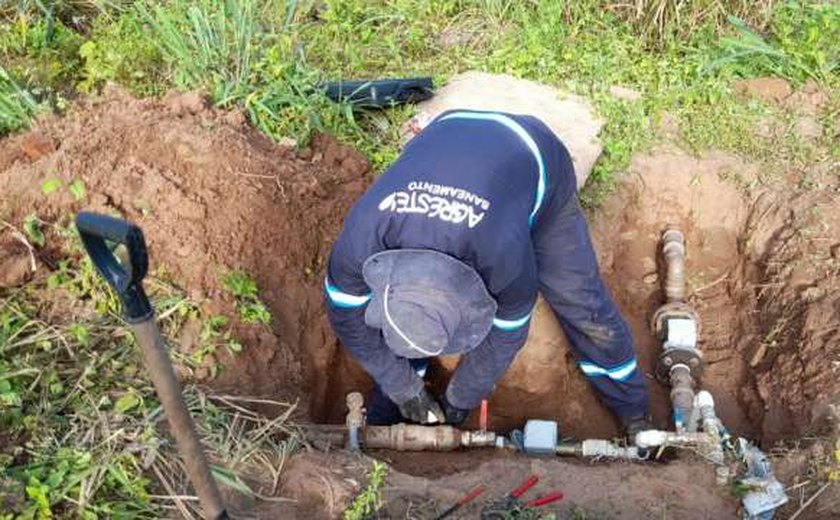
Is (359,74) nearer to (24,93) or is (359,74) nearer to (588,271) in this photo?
(24,93)

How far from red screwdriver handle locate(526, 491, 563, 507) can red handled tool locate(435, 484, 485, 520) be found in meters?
0.17

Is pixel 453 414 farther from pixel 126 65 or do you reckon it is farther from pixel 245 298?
pixel 126 65

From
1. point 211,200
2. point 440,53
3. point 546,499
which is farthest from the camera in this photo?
point 440,53

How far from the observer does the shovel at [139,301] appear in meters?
1.45

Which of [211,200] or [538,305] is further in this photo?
[538,305]

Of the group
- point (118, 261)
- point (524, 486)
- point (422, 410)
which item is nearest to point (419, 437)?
point (422, 410)

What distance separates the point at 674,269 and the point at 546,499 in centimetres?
163

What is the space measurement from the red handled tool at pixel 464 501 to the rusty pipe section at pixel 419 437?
1.70 feet

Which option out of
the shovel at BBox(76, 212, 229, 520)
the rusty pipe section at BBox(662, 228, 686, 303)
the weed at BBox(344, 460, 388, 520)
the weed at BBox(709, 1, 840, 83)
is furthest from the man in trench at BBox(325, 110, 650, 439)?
the weed at BBox(709, 1, 840, 83)

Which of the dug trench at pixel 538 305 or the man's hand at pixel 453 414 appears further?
the man's hand at pixel 453 414

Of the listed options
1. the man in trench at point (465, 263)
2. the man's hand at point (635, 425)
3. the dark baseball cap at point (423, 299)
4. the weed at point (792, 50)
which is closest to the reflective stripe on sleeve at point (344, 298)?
the man in trench at point (465, 263)

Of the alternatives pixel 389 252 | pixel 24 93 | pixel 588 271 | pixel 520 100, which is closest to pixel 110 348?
pixel 389 252

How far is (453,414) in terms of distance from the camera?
11.2 ft

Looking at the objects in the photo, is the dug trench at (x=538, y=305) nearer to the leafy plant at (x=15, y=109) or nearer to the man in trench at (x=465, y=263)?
the leafy plant at (x=15, y=109)
